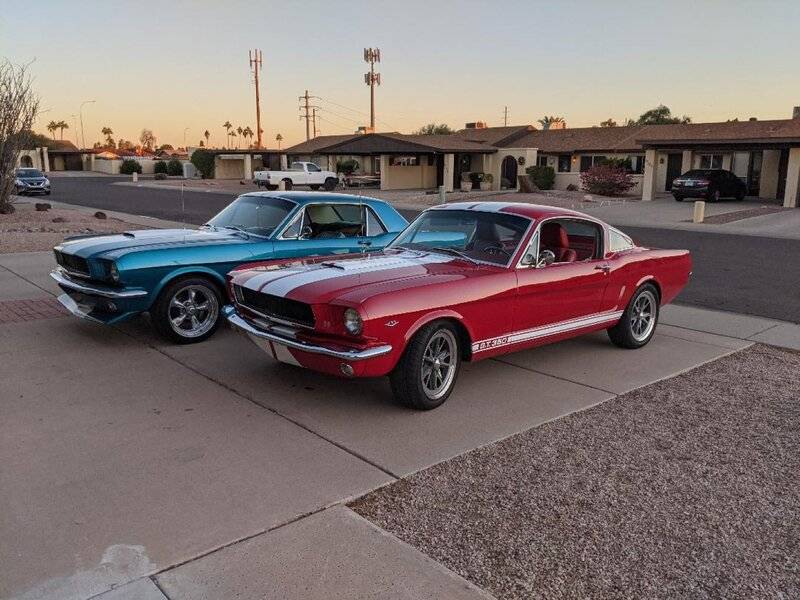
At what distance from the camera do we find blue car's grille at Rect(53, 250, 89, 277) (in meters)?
7.07

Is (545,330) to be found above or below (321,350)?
below

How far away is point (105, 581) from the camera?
324 centimetres

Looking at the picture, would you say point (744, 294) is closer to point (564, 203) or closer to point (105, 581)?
point (105, 581)

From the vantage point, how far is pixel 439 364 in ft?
18.2

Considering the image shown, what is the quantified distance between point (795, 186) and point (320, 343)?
104ft

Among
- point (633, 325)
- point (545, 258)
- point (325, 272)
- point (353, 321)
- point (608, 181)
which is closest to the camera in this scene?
point (353, 321)

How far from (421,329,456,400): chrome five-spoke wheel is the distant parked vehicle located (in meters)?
33.5

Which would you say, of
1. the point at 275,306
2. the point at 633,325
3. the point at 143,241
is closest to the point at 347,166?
the point at 143,241

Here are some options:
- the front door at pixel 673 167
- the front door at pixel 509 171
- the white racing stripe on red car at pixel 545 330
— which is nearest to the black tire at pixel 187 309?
the white racing stripe on red car at pixel 545 330

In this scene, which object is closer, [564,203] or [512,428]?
[512,428]

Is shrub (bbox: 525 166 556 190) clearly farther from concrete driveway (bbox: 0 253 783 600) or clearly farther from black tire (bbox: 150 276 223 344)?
black tire (bbox: 150 276 223 344)

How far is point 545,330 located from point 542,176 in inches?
1404

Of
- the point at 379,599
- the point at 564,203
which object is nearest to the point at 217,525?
the point at 379,599

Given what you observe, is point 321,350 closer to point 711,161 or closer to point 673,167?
point 711,161
